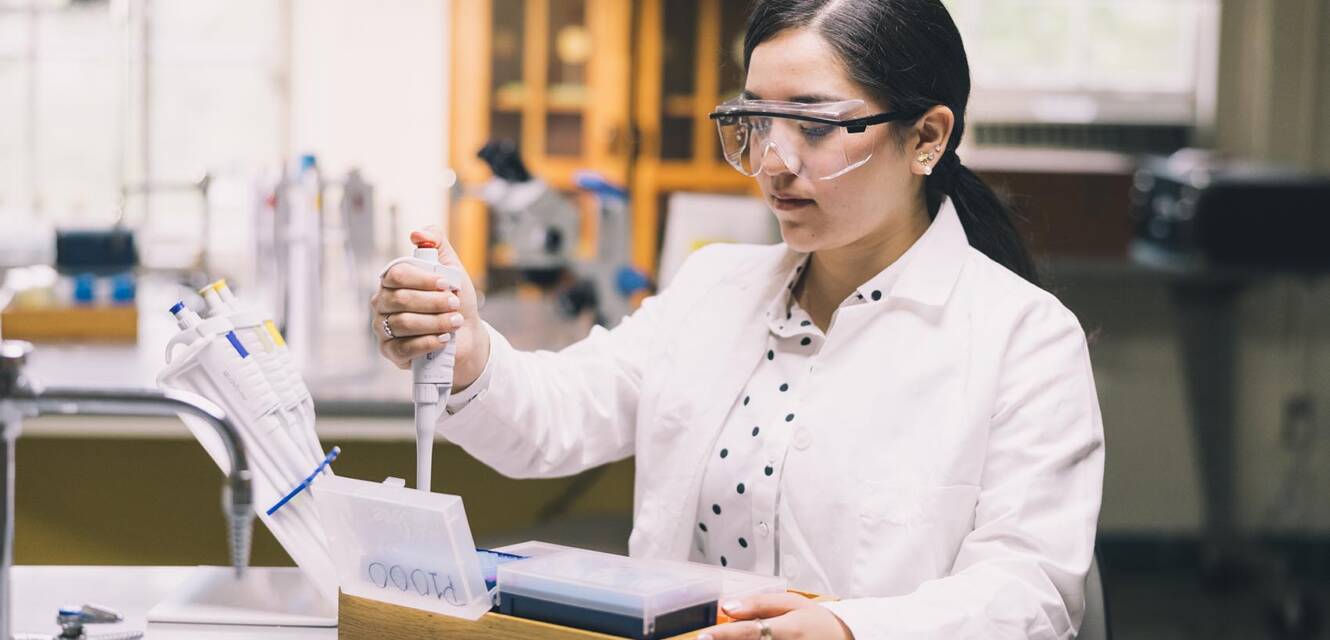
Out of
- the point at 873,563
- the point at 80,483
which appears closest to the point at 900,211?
the point at 873,563

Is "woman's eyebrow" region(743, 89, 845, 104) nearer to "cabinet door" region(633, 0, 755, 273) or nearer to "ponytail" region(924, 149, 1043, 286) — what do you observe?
"ponytail" region(924, 149, 1043, 286)

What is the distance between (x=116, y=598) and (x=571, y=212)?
6.92ft

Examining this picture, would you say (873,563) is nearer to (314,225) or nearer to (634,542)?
(634,542)

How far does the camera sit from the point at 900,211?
149cm

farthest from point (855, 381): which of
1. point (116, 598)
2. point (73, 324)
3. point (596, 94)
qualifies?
point (596, 94)

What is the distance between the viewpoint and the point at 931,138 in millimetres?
1448

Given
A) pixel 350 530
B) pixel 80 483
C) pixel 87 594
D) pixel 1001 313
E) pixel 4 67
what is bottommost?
pixel 80 483

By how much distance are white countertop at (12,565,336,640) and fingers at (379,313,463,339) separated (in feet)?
0.91

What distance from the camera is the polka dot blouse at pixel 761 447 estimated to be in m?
1.43

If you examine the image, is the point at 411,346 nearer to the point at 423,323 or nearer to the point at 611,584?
the point at 423,323

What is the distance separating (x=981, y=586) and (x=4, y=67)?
516cm

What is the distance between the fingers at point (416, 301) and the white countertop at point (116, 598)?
0.96 feet

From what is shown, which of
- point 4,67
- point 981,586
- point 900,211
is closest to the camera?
point 981,586

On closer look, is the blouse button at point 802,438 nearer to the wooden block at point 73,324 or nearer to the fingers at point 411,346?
the fingers at point 411,346
